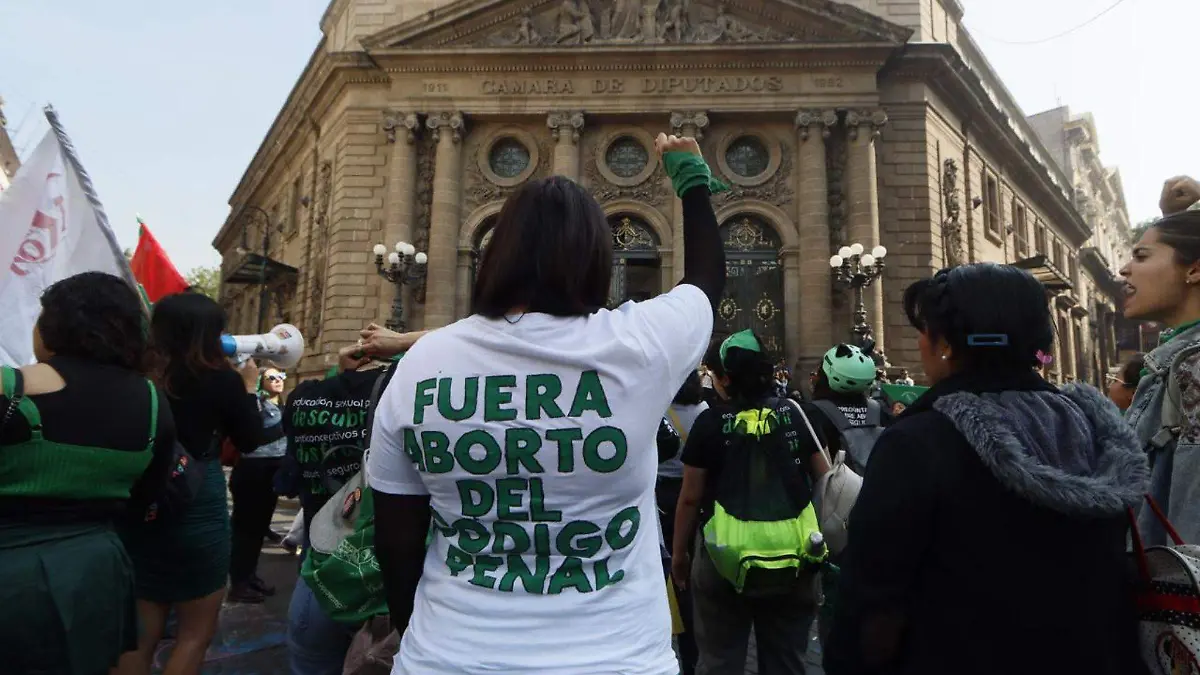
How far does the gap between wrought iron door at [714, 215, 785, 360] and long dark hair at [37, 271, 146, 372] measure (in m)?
16.2

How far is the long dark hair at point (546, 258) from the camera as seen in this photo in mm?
1643

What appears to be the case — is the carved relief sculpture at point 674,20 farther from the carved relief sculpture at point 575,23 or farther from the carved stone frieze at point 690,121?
the carved stone frieze at point 690,121

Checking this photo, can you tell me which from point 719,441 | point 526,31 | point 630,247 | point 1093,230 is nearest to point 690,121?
point 630,247

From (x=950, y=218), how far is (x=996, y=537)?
67.7 ft

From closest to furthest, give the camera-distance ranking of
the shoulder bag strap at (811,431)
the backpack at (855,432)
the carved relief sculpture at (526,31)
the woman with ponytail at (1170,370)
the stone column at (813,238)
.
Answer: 1. the woman with ponytail at (1170,370)
2. the shoulder bag strap at (811,431)
3. the backpack at (855,432)
4. the stone column at (813,238)
5. the carved relief sculpture at (526,31)

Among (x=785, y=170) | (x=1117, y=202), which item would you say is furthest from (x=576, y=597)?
(x=1117, y=202)

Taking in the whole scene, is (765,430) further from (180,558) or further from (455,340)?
(180,558)

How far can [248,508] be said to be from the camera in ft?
21.7

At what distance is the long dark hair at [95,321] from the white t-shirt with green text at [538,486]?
1.76 meters

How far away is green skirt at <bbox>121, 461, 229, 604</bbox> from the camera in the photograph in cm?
329

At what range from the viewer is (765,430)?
11.3 feet

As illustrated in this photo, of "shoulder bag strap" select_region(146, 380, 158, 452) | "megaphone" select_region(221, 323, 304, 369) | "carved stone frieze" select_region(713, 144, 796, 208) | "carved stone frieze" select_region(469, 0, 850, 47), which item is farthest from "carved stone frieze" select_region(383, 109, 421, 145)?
"shoulder bag strap" select_region(146, 380, 158, 452)

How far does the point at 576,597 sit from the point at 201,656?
9.49 ft

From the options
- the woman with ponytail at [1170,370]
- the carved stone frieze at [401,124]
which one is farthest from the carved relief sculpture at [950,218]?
the woman with ponytail at [1170,370]
